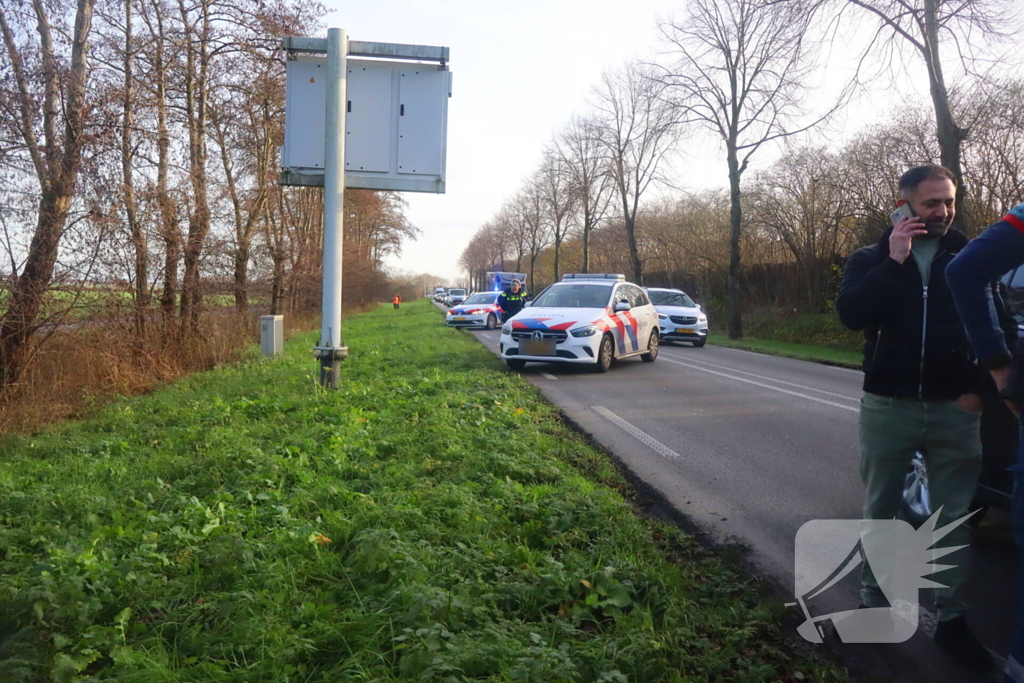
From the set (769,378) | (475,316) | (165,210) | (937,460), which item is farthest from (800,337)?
(937,460)

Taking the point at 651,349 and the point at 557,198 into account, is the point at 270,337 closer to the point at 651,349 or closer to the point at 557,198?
the point at 651,349

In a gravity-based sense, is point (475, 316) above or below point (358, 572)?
above

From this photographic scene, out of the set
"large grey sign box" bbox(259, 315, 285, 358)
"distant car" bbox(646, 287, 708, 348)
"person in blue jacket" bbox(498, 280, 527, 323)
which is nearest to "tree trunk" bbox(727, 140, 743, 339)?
"distant car" bbox(646, 287, 708, 348)

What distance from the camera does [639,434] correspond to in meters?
7.78

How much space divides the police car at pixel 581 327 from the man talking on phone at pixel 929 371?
9490 millimetres

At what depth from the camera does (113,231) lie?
1062 centimetres

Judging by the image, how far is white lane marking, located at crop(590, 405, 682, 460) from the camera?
6.92 metres

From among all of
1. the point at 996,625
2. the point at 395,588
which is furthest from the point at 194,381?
the point at 996,625

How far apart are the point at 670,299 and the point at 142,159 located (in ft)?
50.8

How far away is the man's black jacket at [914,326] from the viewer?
3.13m

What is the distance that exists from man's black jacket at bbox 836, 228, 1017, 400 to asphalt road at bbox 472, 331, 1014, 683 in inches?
44.6

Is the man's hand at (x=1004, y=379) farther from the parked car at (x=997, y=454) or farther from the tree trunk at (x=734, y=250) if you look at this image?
the tree trunk at (x=734, y=250)

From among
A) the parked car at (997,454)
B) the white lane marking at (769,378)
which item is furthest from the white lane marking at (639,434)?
the white lane marking at (769,378)

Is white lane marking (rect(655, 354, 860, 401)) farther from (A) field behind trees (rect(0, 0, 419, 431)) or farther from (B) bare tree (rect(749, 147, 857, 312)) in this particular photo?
(B) bare tree (rect(749, 147, 857, 312))
